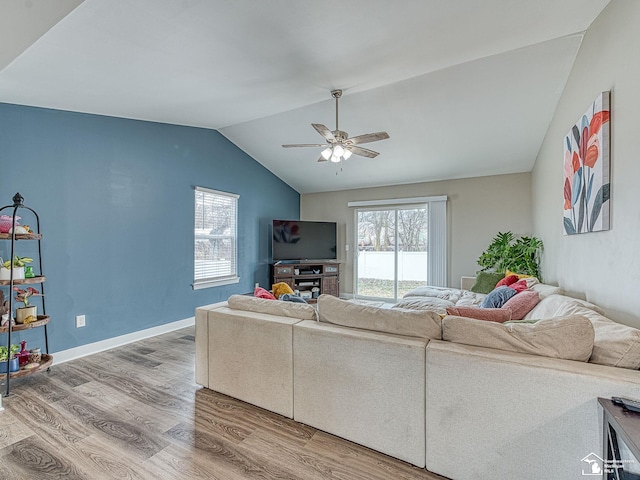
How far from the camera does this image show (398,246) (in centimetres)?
602

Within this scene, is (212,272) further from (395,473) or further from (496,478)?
(496,478)

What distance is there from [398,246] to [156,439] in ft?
16.4

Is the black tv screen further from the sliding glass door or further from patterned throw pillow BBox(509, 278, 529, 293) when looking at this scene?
patterned throw pillow BBox(509, 278, 529, 293)

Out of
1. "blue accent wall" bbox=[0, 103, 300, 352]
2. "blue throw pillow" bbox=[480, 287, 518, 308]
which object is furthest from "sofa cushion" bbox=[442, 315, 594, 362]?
"blue accent wall" bbox=[0, 103, 300, 352]

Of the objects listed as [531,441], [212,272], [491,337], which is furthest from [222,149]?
[531,441]

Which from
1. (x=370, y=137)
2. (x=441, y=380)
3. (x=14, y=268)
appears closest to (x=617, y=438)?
(x=441, y=380)

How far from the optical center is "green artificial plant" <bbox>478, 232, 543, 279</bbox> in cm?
423

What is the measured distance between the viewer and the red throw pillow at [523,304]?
97.7 inches

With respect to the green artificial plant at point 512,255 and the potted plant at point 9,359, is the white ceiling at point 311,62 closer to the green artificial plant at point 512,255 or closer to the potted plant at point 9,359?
the green artificial plant at point 512,255

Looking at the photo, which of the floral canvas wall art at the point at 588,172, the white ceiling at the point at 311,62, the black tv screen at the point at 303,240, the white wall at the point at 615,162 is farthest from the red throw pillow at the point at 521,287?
the black tv screen at the point at 303,240

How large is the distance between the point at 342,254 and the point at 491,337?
16.6 ft

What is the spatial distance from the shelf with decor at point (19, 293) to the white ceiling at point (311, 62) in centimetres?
A: 109

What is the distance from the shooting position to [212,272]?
4.79 meters

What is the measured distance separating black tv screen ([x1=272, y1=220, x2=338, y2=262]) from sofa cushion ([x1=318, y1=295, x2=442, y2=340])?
12.6ft
